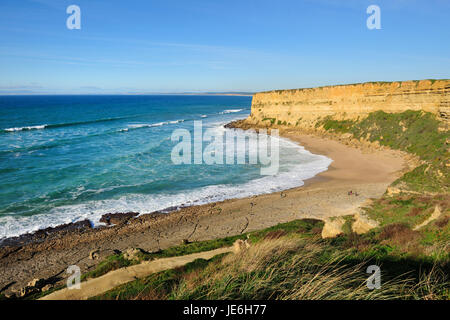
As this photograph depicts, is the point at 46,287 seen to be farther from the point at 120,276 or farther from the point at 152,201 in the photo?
the point at 152,201

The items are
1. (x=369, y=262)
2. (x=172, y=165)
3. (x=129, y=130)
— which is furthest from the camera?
(x=129, y=130)

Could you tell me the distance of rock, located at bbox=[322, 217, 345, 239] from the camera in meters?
10.1

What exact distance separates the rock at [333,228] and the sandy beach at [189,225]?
4.25m

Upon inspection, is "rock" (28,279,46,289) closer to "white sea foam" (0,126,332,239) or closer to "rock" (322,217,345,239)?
"white sea foam" (0,126,332,239)

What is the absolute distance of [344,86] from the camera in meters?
46.8

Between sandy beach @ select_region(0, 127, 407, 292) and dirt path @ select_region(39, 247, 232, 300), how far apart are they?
13.1 feet

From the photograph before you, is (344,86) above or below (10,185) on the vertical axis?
above

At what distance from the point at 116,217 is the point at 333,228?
12.9m

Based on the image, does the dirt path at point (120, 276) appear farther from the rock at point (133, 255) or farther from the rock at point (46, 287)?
the rock at point (46, 287)

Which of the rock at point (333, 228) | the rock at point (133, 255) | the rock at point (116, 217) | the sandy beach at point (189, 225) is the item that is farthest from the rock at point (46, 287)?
the rock at point (333, 228)
